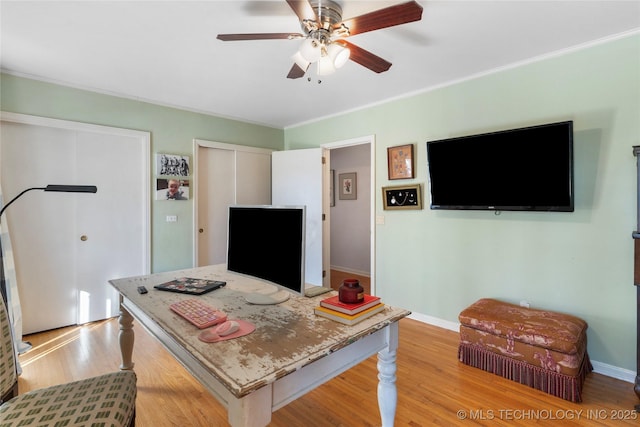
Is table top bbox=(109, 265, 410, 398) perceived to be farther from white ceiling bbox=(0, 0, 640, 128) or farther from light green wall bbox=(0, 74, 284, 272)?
light green wall bbox=(0, 74, 284, 272)

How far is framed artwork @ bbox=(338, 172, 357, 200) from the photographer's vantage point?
213 inches

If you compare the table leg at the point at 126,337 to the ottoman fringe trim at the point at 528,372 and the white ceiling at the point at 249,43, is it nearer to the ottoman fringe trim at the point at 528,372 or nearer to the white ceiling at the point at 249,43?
the white ceiling at the point at 249,43

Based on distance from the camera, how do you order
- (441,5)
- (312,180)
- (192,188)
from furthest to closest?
1. (312,180)
2. (192,188)
3. (441,5)

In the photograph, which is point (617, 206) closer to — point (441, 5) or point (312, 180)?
point (441, 5)

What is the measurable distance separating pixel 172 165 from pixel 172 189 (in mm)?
278

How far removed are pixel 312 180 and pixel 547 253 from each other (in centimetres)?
257

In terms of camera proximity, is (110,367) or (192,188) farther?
(192,188)

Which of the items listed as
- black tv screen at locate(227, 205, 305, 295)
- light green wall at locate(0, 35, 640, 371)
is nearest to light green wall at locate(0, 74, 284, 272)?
light green wall at locate(0, 35, 640, 371)

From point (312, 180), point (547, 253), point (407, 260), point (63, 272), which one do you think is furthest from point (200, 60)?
point (547, 253)

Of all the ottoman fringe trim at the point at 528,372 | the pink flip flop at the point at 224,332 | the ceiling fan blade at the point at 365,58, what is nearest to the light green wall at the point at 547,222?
the ottoman fringe trim at the point at 528,372

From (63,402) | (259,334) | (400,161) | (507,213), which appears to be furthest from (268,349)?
Result: (400,161)

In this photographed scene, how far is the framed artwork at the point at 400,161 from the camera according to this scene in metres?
3.19

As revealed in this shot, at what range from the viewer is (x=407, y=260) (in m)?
3.29

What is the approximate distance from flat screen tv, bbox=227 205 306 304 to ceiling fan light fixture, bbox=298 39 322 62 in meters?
0.90
